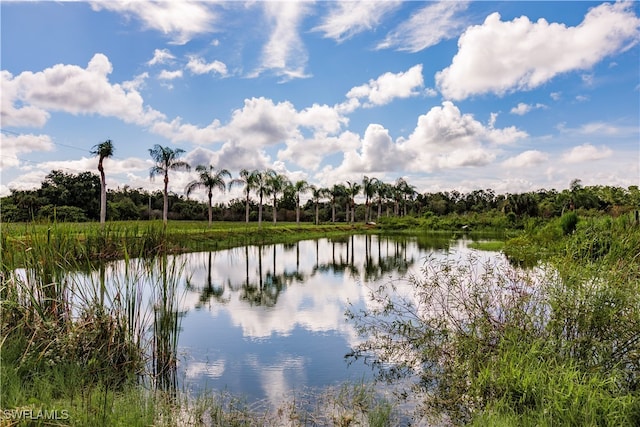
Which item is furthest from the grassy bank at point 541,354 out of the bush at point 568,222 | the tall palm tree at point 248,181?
the tall palm tree at point 248,181

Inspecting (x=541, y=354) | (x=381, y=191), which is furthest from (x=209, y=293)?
(x=381, y=191)

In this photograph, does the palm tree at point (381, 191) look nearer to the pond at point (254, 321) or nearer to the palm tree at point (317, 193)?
the palm tree at point (317, 193)

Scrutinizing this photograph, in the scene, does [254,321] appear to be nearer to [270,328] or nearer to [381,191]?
[270,328]

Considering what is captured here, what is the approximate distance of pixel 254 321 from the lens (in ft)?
34.3

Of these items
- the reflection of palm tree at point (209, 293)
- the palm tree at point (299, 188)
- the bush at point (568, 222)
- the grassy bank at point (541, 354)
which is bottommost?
the reflection of palm tree at point (209, 293)

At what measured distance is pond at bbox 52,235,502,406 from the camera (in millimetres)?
6613

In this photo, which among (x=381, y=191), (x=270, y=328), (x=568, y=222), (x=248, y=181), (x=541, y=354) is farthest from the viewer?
(x=381, y=191)

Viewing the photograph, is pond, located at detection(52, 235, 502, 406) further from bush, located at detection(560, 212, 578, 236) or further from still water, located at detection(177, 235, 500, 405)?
bush, located at detection(560, 212, 578, 236)

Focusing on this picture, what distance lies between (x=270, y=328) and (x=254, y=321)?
777 millimetres

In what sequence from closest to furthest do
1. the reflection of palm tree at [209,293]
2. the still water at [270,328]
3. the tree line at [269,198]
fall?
the still water at [270,328] → the reflection of palm tree at [209,293] → the tree line at [269,198]

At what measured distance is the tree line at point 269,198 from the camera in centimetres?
4331

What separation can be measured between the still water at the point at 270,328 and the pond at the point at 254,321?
0.02m

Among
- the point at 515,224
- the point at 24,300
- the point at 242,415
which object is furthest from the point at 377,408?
the point at 515,224

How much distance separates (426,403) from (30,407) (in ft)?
15.0
